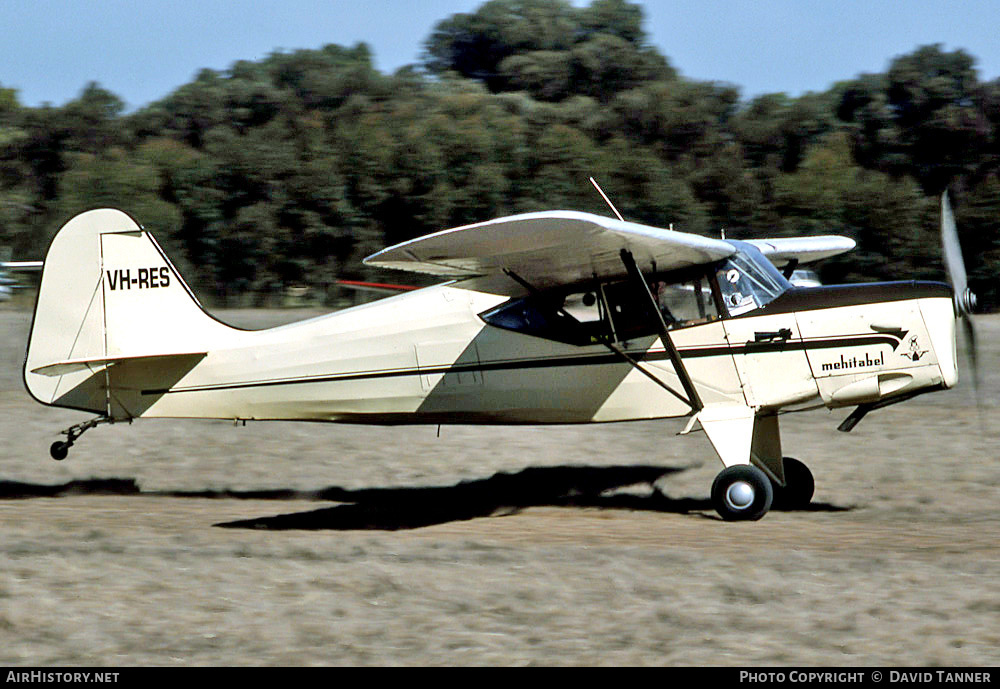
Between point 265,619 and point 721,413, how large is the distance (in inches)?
192

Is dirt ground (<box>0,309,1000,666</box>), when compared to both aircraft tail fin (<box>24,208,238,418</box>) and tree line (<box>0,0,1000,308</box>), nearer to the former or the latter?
aircraft tail fin (<box>24,208,238,418</box>)

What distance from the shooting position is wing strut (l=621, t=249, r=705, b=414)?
9.90 metres

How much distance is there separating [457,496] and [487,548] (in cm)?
353

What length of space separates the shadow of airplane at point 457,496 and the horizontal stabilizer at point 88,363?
168 cm

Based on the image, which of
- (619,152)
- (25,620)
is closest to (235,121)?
(619,152)

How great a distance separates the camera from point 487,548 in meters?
8.51

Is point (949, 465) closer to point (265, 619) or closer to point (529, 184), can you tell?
point (265, 619)

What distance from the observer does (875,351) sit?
9.81m

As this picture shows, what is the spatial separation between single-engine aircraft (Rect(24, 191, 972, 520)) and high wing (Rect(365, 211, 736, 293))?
0.03m

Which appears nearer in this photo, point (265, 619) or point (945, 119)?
point (265, 619)

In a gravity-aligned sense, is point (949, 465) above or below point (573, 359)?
below

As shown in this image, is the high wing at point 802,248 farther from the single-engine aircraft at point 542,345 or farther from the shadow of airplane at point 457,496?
the shadow of airplane at point 457,496

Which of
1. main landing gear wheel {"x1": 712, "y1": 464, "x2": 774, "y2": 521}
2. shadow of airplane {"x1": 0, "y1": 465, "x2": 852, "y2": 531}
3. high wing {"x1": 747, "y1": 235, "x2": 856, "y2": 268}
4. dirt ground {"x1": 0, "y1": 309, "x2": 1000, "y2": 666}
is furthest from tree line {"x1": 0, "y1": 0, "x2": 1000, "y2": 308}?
main landing gear wheel {"x1": 712, "y1": 464, "x2": 774, "y2": 521}

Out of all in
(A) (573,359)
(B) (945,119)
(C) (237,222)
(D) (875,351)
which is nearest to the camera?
(D) (875,351)
